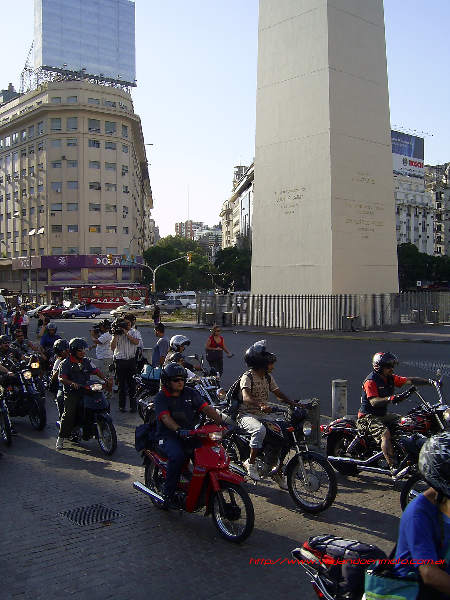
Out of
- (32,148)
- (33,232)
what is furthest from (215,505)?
(32,148)

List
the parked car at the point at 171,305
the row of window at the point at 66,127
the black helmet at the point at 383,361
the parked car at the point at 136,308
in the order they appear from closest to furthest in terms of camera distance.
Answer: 1. the black helmet at the point at 383,361
2. the parked car at the point at 136,308
3. the parked car at the point at 171,305
4. the row of window at the point at 66,127

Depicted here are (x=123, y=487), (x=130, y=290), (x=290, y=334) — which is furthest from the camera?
(x=130, y=290)

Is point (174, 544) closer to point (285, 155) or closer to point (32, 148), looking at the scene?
point (285, 155)

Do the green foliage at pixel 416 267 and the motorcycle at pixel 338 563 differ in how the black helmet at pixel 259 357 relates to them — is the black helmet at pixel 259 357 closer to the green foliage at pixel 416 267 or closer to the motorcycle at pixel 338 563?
the motorcycle at pixel 338 563

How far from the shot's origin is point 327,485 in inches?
215

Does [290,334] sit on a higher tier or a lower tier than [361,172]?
lower

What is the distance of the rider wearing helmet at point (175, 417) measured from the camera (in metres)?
5.20

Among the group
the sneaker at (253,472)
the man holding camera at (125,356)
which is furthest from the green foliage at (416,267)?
the sneaker at (253,472)

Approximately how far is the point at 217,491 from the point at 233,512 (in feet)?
0.70

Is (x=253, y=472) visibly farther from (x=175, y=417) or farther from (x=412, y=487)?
(x=412, y=487)

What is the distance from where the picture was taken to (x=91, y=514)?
561cm

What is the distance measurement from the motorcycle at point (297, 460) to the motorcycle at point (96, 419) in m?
2.08

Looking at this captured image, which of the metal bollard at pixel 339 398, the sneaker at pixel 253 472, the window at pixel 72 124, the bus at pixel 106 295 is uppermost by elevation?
the window at pixel 72 124

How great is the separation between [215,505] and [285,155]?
923 inches
